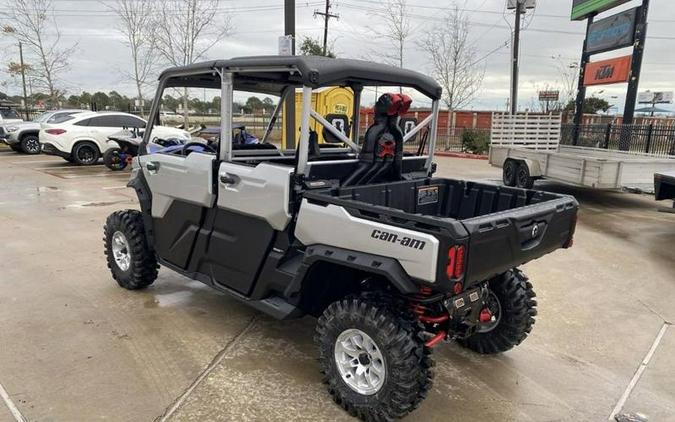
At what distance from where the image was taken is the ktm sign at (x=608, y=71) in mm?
14680

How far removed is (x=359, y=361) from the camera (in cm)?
288

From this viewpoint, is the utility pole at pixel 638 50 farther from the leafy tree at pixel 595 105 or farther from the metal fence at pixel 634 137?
the leafy tree at pixel 595 105

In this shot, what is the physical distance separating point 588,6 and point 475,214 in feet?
51.4

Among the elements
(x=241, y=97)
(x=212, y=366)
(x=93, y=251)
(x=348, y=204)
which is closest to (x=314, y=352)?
(x=212, y=366)

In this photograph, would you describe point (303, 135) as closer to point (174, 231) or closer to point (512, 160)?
point (174, 231)

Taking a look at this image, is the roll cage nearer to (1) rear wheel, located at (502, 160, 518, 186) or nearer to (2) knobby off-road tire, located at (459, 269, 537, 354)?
(2) knobby off-road tire, located at (459, 269, 537, 354)

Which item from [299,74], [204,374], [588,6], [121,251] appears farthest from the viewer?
[588,6]

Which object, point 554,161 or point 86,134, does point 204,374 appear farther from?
point 86,134

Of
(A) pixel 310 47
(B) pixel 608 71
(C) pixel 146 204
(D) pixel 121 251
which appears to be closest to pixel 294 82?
(C) pixel 146 204

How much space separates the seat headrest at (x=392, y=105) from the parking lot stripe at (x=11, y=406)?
9.20 feet

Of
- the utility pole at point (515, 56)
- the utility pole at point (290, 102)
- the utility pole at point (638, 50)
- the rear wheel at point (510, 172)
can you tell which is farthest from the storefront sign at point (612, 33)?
the utility pole at point (290, 102)

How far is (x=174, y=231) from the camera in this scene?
4082 millimetres

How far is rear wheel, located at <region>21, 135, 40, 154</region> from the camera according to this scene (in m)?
16.8

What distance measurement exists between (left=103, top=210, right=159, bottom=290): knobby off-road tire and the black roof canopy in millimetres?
1332
